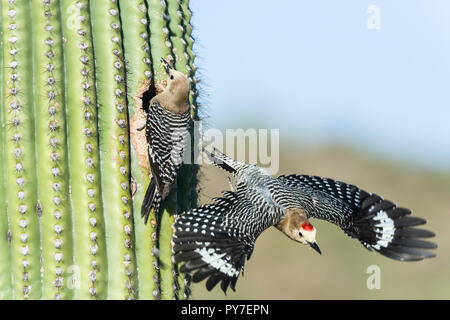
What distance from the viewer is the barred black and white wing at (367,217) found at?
14.2 feet

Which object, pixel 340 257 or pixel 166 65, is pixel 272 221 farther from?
pixel 340 257

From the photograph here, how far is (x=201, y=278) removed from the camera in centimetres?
376

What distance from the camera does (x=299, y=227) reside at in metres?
4.25

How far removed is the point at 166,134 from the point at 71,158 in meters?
0.71

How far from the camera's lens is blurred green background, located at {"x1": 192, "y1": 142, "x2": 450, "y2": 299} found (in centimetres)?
821

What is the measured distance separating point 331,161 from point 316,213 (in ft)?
18.7

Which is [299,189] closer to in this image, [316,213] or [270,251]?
[316,213]

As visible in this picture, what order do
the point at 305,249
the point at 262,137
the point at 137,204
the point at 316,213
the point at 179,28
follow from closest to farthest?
the point at 137,204, the point at 179,28, the point at 316,213, the point at 262,137, the point at 305,249

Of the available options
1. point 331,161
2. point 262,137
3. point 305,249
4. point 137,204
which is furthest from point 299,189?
point 331,161

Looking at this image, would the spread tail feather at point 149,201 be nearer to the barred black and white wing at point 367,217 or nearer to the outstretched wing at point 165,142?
the outstretched wing at point 165,142

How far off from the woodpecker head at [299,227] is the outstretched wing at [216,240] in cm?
29

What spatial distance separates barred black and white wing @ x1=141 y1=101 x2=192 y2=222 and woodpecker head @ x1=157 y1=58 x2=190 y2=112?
1.5 inches

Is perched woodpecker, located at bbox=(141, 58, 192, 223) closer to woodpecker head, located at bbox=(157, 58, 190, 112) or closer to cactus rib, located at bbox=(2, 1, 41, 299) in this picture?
woodpecker head, located at bbox=(157, 58, 190, 112)

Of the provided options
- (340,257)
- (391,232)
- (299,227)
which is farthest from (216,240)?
(340,257)
